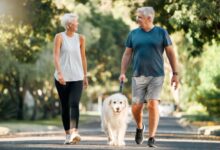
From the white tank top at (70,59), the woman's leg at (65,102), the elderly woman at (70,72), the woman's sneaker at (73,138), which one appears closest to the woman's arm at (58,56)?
the elderly woman at (70,72)

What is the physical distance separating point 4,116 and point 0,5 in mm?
16999

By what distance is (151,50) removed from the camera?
47.2 ft

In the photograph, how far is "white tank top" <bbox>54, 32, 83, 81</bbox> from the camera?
14.8 metres

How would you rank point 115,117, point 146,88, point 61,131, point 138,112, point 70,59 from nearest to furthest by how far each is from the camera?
point 146,88 → point 138,112 → point 70,59 → point 115,117 → point 61,131

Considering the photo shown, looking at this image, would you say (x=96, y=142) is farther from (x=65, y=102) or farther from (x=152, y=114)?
(x=152, y=114)

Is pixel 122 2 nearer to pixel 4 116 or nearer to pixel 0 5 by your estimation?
pixel 0 5

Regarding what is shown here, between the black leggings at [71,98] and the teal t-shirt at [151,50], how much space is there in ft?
3.60

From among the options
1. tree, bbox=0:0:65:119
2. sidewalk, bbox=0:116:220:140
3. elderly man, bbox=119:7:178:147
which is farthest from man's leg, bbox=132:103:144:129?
tree, bbox=0:0:65:119

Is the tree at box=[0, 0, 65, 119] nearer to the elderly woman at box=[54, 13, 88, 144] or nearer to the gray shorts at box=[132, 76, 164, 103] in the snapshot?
the elderly woman at box=[54, 13, 88, 144]

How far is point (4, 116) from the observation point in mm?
45250

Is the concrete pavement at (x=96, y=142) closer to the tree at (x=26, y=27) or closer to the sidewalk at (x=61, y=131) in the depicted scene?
the sidewalk at (x=61, y=131)

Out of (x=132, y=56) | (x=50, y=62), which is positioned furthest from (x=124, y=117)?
(x=50, y=62)

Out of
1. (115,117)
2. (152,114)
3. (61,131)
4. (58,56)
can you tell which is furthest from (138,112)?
(61,131)

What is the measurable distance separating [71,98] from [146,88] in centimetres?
133
